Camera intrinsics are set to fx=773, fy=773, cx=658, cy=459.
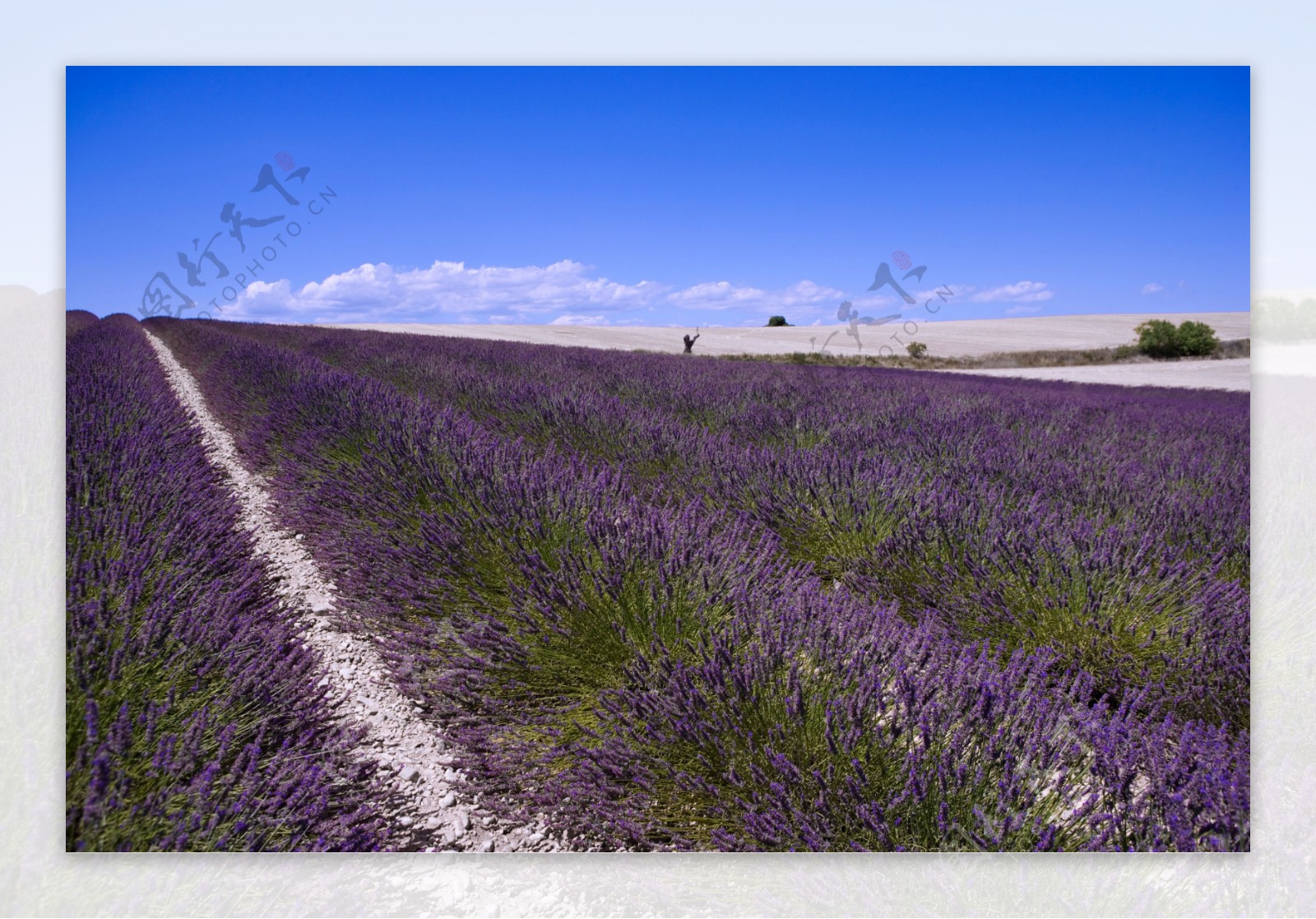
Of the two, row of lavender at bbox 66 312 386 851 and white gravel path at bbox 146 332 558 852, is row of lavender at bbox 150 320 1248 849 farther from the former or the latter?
row of lavender at bbox 66 312 386 851

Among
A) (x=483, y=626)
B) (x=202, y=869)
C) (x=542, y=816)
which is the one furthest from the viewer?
(x=483, y=626)

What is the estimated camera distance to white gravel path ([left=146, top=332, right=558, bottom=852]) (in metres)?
1.69

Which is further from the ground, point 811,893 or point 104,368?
point 104,368

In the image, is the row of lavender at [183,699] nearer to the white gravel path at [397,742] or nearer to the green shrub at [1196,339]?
the white gravel path at [397,742]

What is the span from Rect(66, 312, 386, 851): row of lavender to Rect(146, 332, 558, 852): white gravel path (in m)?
0.11

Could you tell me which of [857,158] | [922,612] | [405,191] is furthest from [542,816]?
[857,158]

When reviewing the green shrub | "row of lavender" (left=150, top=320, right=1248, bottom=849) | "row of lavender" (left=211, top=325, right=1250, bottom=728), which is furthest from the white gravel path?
the green shrub

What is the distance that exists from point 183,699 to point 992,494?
2.47 metres

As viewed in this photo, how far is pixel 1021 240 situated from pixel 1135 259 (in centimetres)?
36

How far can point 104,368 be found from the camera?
358 cm

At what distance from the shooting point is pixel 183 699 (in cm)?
154

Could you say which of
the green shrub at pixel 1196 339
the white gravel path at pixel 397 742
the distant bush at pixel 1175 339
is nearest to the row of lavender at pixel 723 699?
the white gravel path at pixel 397 742

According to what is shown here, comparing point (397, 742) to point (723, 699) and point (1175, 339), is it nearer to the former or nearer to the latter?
point (723, 699)

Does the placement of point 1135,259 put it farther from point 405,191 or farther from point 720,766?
point 405,191
